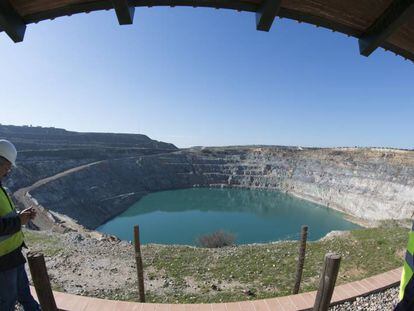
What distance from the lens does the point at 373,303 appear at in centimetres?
498

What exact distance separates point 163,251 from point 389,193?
1425 inches

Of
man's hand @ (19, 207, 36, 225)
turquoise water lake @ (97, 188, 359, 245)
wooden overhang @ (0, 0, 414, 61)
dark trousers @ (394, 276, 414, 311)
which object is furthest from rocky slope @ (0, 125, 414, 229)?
dark trousers @ (394, 276, 414, 311)

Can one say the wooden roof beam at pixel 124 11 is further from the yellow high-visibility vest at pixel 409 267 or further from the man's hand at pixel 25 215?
the yellow high-visibility vest at pixel 409 267

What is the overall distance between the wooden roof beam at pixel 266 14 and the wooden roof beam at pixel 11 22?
82.9 inches

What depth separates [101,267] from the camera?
914 centimetres

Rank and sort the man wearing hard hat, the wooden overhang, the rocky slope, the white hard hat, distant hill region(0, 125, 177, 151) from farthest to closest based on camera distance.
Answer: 1. distant hill region(0, 125, 177, 151)
2. the rocky slope
3. the white hard hat
4. the man wearing hard hat
5. the wooden overhang

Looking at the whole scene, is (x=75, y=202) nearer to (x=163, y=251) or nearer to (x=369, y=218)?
(x=163, y=251)

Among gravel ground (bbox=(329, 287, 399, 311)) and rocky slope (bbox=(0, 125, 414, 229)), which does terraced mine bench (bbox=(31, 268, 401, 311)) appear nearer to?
gravel ground (bbox=(329, 287, 399, 311))

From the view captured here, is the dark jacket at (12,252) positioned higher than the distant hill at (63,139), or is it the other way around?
the distant hill at (63,139)

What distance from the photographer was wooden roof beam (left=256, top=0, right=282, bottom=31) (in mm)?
2574

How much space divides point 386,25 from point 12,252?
403cm

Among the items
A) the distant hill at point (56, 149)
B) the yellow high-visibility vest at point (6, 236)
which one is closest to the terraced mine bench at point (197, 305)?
the yellow high-visibility vest at point (6, 236)

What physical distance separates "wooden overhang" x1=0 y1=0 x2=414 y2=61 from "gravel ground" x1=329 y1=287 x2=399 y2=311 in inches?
157

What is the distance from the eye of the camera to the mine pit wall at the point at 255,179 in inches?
1409
